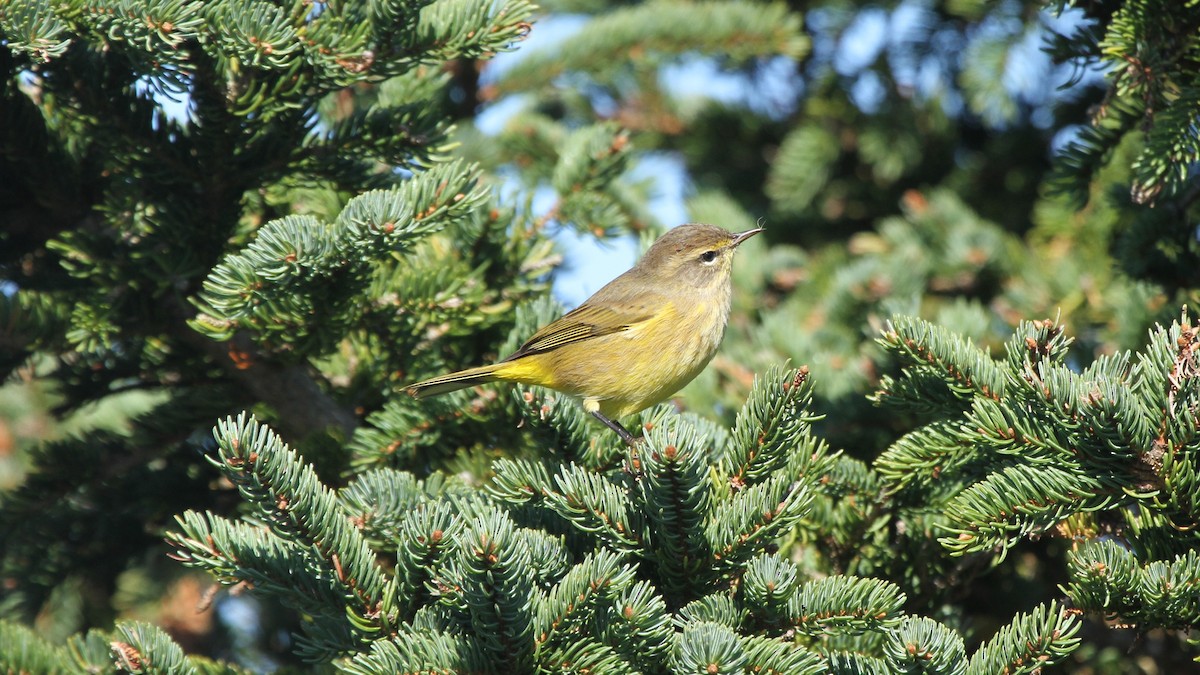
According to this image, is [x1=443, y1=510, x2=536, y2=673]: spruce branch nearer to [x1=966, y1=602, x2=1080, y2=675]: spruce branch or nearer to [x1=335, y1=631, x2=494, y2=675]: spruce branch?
[x1=335, y1=631, x2=494, y2=675]: spruce branch

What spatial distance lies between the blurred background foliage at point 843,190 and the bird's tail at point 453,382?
5.4 inches

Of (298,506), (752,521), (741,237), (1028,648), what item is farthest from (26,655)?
(741,237)

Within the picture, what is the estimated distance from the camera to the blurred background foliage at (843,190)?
3.60 m

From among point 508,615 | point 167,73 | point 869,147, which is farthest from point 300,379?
point 869,147

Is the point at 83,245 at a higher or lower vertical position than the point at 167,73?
lower

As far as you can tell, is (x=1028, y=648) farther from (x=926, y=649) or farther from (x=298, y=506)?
(x=298, y=506)

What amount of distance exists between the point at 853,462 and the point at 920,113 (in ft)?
11.0

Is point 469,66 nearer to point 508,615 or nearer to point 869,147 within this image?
point 869,147

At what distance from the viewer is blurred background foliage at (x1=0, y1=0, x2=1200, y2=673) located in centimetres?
360

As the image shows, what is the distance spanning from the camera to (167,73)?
308 cm

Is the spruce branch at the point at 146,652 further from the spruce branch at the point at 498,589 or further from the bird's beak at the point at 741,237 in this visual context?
the bird's beak at the point at 741,237

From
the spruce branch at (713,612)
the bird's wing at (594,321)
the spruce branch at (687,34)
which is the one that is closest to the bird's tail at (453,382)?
the bird's wing at (594,321)

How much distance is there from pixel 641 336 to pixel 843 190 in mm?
2101

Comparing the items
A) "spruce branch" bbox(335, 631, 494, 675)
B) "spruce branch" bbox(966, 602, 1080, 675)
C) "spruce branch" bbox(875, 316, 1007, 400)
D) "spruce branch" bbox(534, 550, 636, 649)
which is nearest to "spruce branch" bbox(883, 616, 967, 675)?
"spruce branch" bbox(966, 602, 1080, 675)
